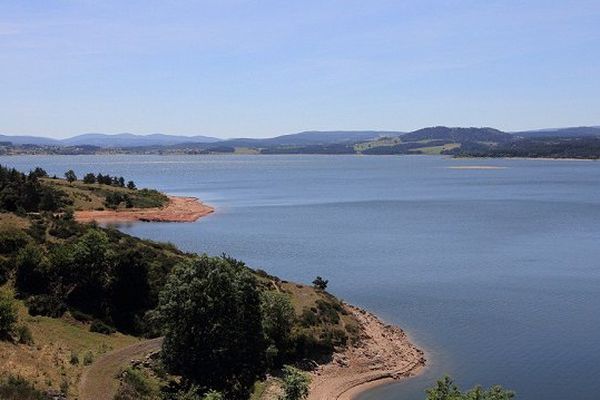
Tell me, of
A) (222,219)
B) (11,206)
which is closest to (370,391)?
(11,206)

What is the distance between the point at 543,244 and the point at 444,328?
48.5m

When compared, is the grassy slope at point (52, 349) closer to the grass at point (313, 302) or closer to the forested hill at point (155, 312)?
the forested hill at point (155, 312)

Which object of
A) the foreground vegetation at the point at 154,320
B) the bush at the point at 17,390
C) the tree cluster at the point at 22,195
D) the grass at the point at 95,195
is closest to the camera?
the bush at the point at 17,390

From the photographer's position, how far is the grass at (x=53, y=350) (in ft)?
91.8

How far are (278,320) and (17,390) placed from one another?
22149 millimetres

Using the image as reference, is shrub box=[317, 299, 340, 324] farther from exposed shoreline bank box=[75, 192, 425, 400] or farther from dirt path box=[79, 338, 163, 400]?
dirt path box=[79, 338, 163, 400]

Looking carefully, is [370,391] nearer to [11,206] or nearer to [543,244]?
[11,206]

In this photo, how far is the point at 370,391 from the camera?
42781mm

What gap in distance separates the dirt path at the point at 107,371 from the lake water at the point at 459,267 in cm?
1557

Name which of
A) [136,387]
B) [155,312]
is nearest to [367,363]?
[155,312]

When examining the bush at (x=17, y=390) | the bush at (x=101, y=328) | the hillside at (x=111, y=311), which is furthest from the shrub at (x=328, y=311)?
the bush at (x=17, y=390)

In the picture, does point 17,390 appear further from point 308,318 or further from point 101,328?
point 308,318

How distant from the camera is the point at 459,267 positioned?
79750mm

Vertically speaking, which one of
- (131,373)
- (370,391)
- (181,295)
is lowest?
(370,391)
